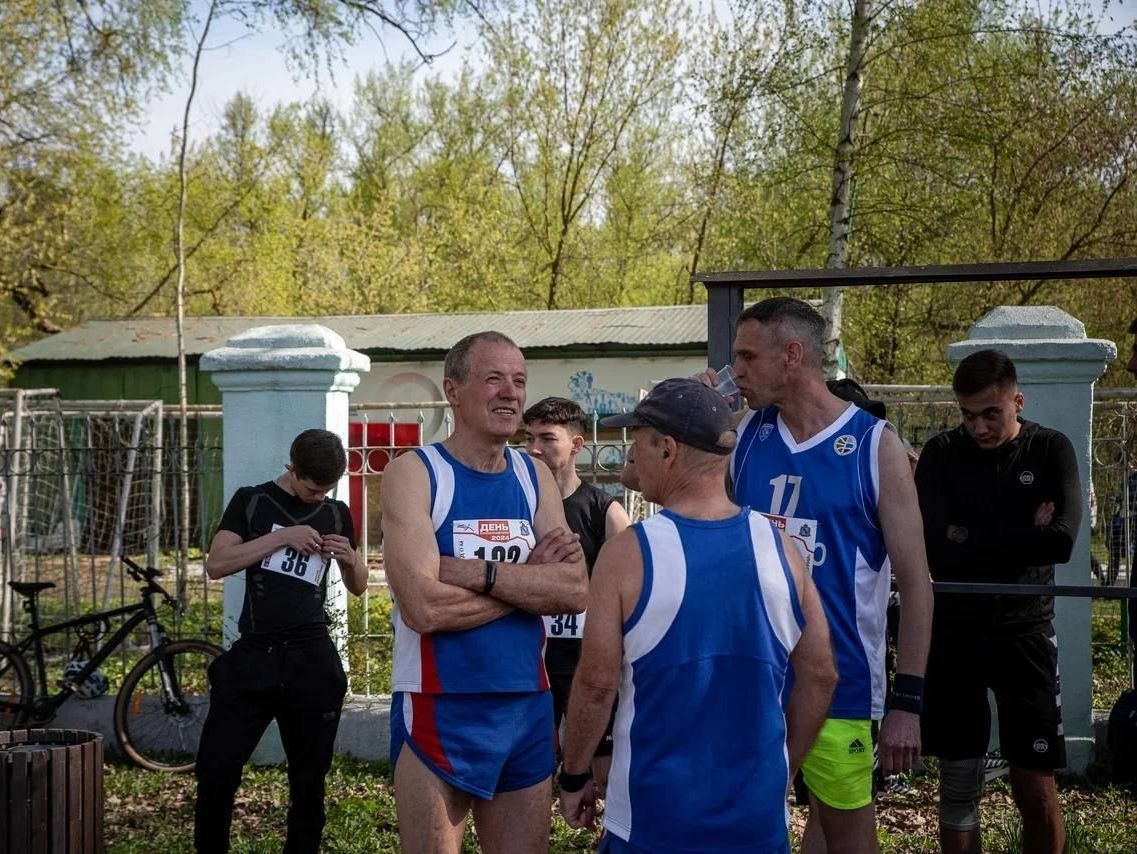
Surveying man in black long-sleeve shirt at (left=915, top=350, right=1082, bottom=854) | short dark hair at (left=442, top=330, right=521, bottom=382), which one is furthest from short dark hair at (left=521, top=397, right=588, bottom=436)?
short dark hair at (left=442, top=330, right=521, bottom=382)

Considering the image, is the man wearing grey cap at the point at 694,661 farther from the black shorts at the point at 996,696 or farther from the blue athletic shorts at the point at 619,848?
the black shorts at the point at 996,696

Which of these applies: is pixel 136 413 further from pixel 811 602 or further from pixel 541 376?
pixel 811 602

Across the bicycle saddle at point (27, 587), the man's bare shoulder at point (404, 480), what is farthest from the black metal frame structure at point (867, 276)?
the bicycle saddle at point (27, 587)

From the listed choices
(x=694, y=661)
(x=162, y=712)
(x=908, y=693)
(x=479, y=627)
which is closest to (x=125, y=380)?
(x=162, y=712)

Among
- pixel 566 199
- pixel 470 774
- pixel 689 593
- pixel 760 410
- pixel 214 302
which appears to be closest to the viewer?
pixel 689 593

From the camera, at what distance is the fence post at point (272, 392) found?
23.4 ft

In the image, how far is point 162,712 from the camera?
748 cm

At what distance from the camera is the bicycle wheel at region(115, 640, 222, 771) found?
7.34 m

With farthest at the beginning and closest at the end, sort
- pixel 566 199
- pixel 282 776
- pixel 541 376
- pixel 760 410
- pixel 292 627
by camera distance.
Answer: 1. pixel 566 199
2. pixel 541 376
3. pixel 282 776
4. pixel 292 627
5. pixel 760 410

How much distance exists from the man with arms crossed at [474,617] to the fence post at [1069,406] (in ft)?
12.6

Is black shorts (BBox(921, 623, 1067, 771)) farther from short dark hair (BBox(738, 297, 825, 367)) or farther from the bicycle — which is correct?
the bicycle

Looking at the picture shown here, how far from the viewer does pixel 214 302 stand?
94.8 ft

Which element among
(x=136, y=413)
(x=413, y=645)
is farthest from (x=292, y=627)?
(x=136, y=413)

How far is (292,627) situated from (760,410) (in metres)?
2.26
